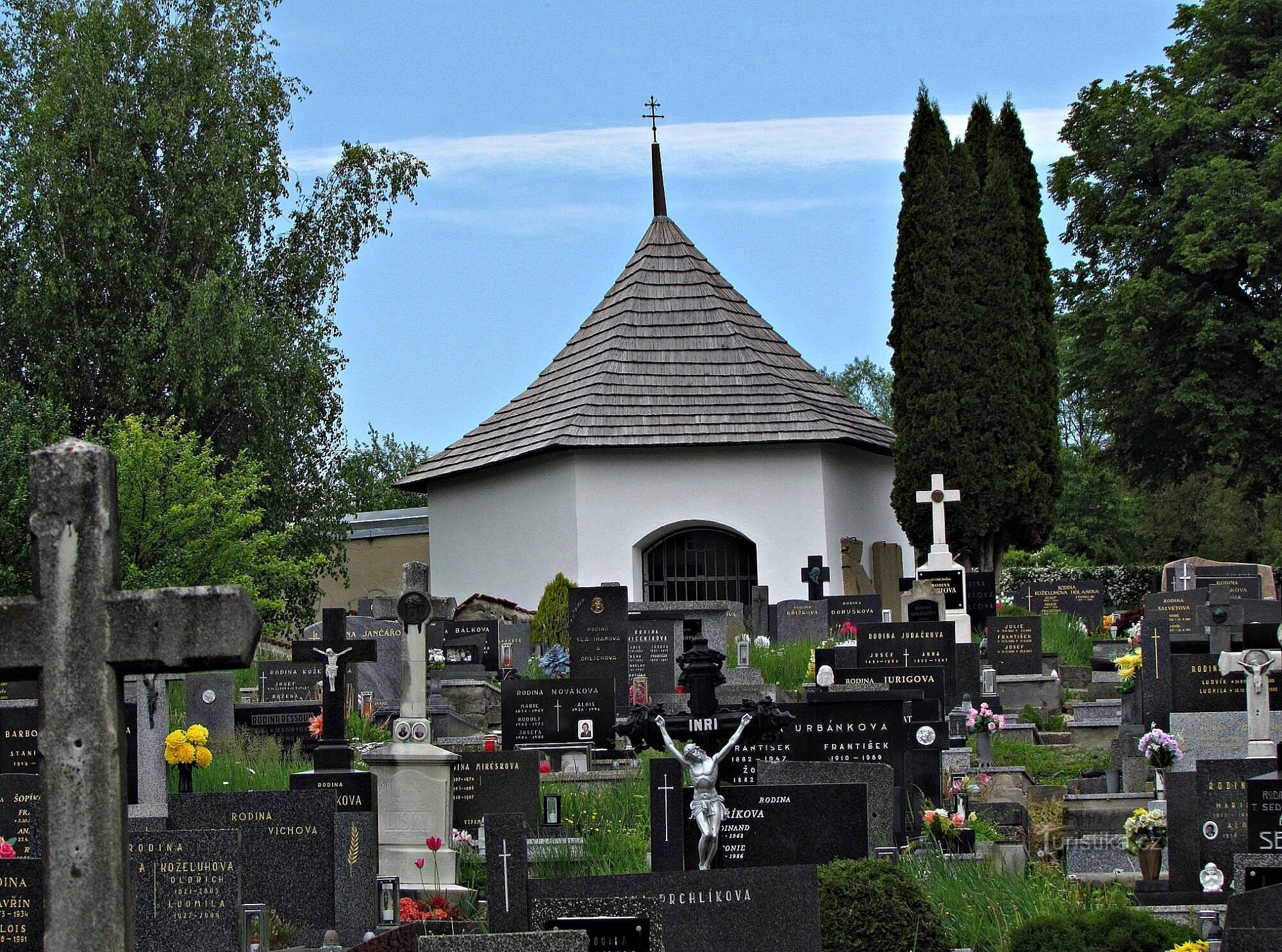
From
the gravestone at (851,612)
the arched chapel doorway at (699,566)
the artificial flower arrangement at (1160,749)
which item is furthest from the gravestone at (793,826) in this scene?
the arched chapel doorway at (699,566)

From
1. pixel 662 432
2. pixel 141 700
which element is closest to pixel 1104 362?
pixel 662 432

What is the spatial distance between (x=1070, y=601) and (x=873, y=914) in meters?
15.7

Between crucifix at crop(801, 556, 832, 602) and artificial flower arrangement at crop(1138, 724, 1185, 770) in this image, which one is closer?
artificial flower arrangement at crop(1138, 724, 1185, 770)

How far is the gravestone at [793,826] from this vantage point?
7824 millimetres

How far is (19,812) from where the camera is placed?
9.18 metres

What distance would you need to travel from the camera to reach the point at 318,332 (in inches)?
1236

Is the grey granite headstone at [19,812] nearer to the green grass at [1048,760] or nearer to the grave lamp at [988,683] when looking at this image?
the green grass at [1048,760]

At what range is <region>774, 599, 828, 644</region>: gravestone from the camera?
68.1 feet

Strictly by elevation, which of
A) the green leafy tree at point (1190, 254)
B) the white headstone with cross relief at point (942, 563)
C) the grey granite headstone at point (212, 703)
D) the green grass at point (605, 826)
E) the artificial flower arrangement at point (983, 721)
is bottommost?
the green grass at point (605, 826)

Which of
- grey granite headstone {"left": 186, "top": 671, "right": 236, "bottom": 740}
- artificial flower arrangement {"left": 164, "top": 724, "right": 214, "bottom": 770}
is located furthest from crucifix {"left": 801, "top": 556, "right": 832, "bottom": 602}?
artificial flower arrangement {"left": 164, "top": 724, "right": 214, "bottom": 770}

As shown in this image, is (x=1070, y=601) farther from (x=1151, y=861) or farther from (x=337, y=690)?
(x=1151, y=861)

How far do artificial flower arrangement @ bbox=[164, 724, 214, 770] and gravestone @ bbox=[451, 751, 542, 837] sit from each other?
158 centimetres

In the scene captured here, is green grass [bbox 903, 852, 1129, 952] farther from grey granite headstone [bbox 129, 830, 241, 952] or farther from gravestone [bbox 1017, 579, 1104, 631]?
gravestone [bbox 1017, 579, 1104, 631]

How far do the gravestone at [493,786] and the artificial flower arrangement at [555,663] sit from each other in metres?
6.96
